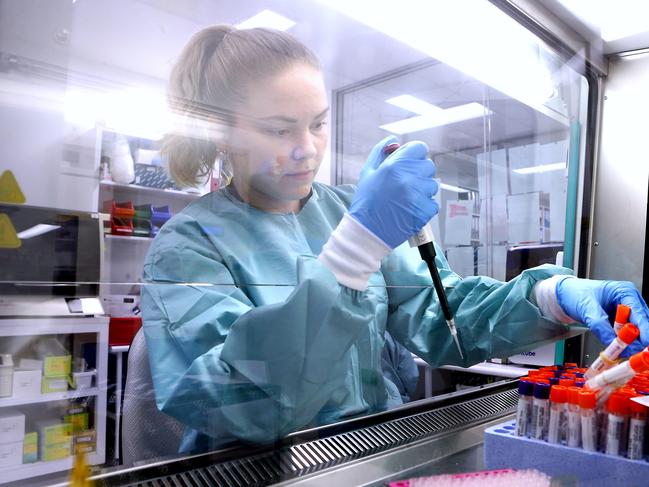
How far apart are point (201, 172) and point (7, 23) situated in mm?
390

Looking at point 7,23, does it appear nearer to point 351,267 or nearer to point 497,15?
point 351,267

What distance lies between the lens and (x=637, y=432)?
83 centimetres

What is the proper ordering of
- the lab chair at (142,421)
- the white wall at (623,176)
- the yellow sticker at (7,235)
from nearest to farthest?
the yellow sticker at (7,235) < the lab chair at (142,421) < the white wall at (623,176)

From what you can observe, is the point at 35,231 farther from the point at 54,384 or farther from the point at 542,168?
the point at 542,168

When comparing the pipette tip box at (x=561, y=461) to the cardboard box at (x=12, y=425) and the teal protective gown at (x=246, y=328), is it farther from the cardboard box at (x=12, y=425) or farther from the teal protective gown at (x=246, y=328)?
the cardboard box at (x=12, y=425)

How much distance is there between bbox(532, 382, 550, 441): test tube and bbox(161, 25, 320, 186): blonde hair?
765 mm

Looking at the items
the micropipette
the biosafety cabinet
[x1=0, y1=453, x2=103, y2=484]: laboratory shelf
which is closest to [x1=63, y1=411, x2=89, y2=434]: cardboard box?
the biosafety cabinet

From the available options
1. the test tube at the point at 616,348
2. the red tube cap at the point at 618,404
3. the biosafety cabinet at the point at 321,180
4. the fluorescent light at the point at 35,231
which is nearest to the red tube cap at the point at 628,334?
the test tube at the point at 616,348

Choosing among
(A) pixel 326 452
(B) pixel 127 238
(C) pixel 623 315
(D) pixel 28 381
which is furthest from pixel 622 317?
(D) pixel 28 381

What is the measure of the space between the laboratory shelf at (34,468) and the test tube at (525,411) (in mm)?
738

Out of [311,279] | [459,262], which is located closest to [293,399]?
[311,279]

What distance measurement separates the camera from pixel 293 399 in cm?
93

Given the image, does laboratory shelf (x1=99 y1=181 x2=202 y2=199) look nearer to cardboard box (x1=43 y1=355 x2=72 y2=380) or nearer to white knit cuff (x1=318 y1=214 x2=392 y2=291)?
white knit cuff (x1=318 y1=214 x2=392 y2=291)

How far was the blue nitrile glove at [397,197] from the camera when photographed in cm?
93
